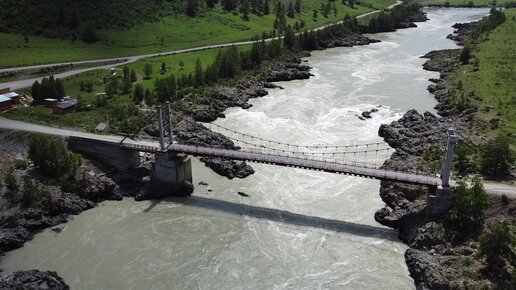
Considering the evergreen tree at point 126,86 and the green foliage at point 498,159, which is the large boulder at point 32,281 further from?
the evergreen tree at point 126,86

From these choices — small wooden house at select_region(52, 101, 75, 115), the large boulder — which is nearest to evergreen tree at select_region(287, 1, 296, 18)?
small wooden house at select_region(52, 101, 75, 115)

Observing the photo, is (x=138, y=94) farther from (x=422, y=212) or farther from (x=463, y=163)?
(x=463, y=163)

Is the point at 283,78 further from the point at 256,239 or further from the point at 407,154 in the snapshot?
the point at 256,239

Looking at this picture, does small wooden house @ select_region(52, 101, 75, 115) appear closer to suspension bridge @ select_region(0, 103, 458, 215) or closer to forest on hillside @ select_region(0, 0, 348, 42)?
suspension bridge @ select_region(0, 103, 458, 215)

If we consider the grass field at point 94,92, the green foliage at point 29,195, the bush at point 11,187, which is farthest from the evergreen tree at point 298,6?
the green foliage at point 29,195

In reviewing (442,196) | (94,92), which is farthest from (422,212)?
(94,92)

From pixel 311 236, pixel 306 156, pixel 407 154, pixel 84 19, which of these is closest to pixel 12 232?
pixel 311 236
